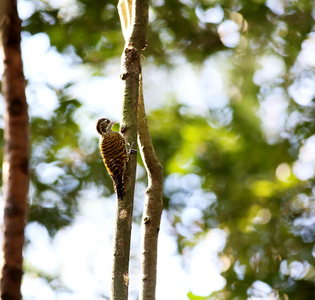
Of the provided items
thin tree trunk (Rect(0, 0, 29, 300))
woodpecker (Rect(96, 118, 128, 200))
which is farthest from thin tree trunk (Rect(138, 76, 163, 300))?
thin tree trunk (Rect(0, 0, 29, 300))

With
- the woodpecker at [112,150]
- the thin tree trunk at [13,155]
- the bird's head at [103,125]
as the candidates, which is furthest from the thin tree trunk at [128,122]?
the bird's head at [103,125]

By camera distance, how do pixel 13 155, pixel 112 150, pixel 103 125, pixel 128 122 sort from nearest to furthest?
pixel 13 155
pixel 128 122
pixel 112 150
pixel 103 125

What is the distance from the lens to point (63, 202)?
8.80 metres

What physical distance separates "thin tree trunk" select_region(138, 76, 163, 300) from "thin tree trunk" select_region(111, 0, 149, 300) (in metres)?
0.21

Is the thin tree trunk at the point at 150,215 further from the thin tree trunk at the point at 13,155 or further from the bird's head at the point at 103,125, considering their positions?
the bird's head at the point at 103,125

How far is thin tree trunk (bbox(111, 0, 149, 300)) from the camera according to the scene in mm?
2961

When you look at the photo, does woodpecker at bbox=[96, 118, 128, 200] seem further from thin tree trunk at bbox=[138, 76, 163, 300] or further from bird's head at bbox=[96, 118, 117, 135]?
thin tree trunk at bbox=[138, 76, 163, 300]

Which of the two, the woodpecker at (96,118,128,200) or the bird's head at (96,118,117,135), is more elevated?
the bird's head at (96,118,117,135)

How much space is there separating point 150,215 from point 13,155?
2.08 metres

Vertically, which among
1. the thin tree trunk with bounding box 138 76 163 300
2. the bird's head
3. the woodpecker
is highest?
the bird's head

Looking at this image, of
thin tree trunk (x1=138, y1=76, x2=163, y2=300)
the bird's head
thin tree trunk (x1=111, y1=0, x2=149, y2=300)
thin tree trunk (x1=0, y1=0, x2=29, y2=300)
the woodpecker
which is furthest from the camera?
the bird's head

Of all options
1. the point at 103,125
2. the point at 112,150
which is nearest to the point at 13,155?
the point at 112,150

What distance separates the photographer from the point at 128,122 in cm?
346

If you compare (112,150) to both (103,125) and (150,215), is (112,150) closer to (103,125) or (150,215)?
(103,125)
